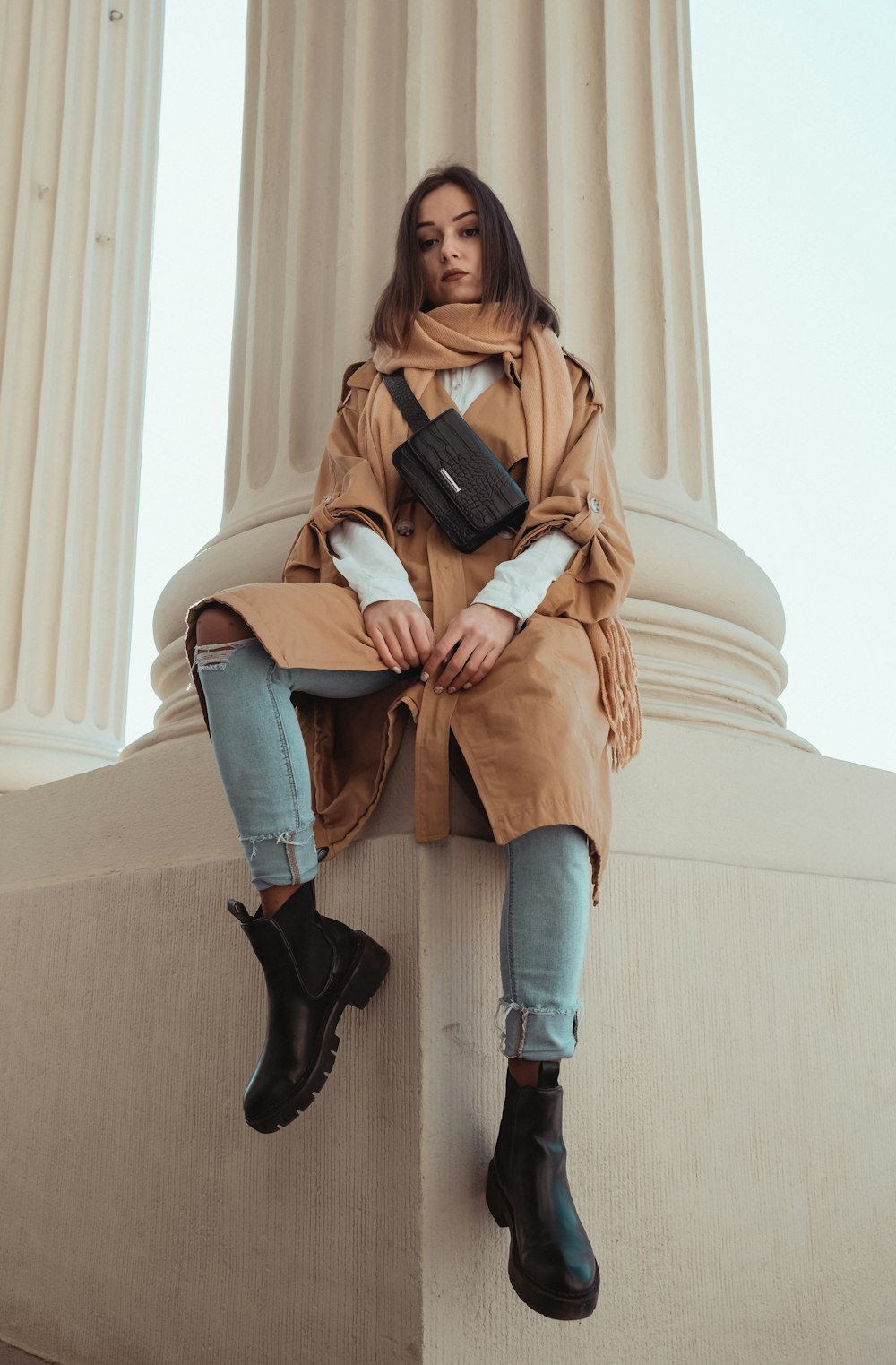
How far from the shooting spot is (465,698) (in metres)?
2.65

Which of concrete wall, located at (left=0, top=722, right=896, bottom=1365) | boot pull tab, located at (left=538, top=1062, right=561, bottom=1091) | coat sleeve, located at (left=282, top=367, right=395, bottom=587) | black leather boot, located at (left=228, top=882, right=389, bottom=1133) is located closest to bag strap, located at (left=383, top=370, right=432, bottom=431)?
coat sleeve, located at (left=282, top=367, right=395, bottom=587)

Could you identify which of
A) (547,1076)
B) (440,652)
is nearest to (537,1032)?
(547,1076)

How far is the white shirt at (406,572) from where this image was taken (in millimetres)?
2719

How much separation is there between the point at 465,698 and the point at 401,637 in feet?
0.67

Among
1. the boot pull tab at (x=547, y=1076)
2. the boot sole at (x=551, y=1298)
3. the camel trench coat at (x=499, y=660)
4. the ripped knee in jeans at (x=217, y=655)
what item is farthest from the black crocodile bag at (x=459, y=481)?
the boot sole at (x=551, y=1298)

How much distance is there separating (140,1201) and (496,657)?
6.10ft

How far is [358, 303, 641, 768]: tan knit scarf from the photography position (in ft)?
9.57

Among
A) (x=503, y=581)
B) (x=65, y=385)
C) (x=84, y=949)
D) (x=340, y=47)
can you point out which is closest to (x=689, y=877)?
(x=503, y=581)

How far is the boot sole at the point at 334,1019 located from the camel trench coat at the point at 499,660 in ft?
0.91

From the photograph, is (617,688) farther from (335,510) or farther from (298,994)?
(298,994)

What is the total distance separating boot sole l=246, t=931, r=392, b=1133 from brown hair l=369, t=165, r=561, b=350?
1646 millimetres

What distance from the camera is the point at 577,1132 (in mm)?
2760

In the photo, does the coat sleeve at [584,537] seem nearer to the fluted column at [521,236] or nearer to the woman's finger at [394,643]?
the woman's finger at [394,643]

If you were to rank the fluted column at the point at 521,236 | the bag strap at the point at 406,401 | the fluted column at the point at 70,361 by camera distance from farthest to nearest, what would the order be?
the fluted column at the point at 70,361 < the fluted column at the point at 521,236 < the bag strap at the point at 406,401
